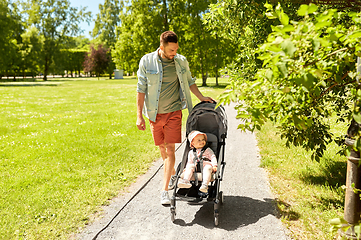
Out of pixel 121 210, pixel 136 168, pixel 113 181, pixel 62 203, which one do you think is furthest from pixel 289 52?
pixel 136 168

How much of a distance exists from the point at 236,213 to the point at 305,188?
4.67 ft

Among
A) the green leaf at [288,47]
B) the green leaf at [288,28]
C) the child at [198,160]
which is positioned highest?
the green leaf at [288,28]

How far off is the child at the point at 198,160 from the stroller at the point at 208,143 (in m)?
0.08

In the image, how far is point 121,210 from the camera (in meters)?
4.15

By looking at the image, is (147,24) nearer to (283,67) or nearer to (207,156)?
(207,156)

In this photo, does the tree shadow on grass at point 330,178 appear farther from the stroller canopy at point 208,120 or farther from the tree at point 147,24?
the tree at point 147,24

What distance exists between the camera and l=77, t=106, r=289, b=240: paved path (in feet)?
11.5

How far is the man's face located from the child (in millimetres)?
1201

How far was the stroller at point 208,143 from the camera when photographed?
3810 millimetres

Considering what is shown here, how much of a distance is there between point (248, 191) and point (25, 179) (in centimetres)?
416

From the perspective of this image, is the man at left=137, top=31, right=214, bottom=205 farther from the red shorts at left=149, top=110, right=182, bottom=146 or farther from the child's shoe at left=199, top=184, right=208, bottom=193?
the child's shoe at left=199, top=184, right=208, bottom=193

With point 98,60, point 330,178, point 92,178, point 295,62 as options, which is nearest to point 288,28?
point 295,62

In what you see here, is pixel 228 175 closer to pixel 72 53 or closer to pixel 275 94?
pixel 275 94

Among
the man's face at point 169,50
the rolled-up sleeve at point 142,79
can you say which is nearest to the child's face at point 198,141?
the rolled-up sleeve at point 142,79
